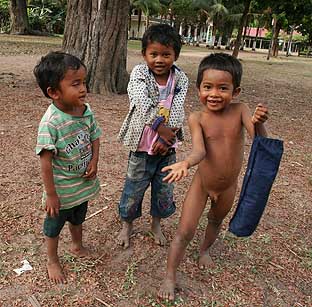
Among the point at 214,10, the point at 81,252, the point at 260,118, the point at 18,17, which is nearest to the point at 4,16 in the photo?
the point at 18,17

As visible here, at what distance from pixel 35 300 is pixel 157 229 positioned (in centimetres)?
105

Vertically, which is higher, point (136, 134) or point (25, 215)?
point (136, 134)

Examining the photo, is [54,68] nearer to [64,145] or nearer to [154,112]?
[64,145]

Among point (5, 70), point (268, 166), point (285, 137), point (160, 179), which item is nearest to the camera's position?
point (268, 166)

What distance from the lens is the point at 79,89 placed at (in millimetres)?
2256

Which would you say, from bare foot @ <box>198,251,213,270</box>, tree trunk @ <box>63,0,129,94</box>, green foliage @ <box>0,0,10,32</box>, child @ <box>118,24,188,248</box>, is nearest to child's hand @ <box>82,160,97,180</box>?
child @ <box>118,24,188,248</box>

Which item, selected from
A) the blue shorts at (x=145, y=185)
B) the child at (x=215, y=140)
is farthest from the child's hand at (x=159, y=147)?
the child at (x=215, y=140)

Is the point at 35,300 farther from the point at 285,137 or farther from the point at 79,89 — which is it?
the point at 285,137

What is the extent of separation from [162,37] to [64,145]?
0.91 meters

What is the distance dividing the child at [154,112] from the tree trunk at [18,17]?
2839 centimetres

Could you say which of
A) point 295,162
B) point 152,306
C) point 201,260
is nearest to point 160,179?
point 201,260

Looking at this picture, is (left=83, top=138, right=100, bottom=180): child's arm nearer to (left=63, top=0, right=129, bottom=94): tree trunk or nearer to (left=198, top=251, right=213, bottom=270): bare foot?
(left=198, top=251, right=213, bottom=270): bare foot

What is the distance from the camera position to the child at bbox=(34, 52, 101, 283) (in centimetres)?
221

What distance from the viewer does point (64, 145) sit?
7.45ft
